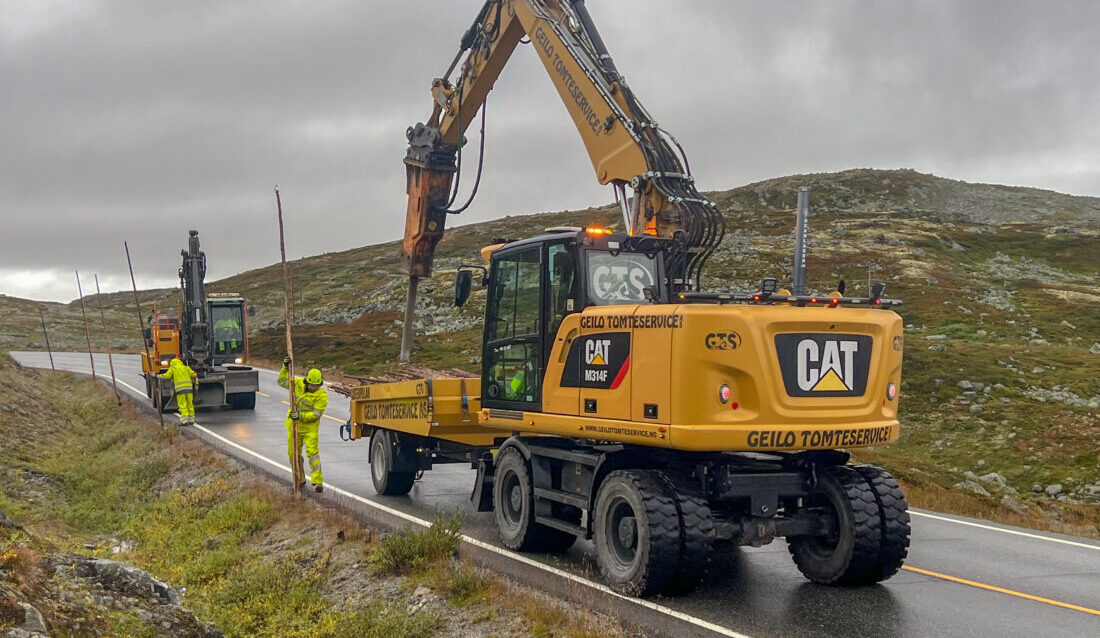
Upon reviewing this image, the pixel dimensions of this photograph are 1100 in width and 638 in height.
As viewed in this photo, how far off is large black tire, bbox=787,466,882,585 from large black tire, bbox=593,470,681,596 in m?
1.72

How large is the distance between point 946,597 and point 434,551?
5104mm

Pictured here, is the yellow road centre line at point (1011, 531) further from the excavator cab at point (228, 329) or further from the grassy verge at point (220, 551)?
the excavator cab at point (228, 329)

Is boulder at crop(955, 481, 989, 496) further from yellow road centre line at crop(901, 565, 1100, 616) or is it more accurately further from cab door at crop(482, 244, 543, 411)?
cab door at crop(482, 244, 543, 411)

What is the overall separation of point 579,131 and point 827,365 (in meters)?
7.71

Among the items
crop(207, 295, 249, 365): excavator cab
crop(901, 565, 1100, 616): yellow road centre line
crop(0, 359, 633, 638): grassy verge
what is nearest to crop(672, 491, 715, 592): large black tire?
crop(0, 359, 633, 638): grassy verge

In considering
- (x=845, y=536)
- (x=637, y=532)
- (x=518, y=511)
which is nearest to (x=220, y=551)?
(x=518, y=511)

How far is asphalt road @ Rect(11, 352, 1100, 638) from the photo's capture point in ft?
25.3

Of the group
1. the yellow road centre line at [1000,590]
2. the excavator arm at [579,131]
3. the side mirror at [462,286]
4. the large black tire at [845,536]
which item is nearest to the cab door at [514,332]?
the side mirror at [462,286]

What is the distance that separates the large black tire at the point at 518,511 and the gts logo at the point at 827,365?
10.5ft

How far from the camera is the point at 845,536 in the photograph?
8.77 metres

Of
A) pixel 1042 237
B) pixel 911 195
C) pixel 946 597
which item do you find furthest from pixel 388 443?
pixel 911 195

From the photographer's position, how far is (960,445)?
1053 inches

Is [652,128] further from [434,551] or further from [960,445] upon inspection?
[960,445]

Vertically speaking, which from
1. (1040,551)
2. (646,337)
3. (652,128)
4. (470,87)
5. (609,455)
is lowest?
(1040,551)
